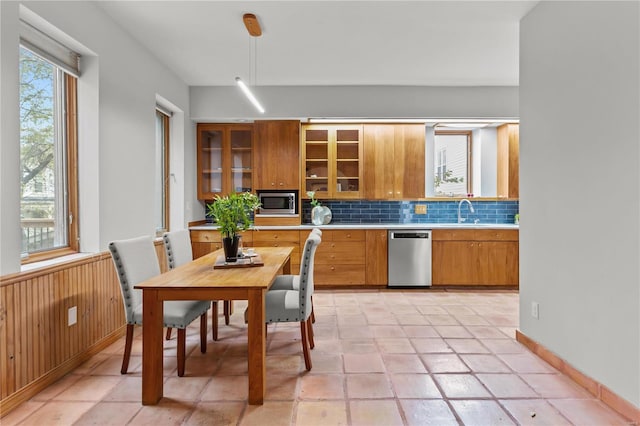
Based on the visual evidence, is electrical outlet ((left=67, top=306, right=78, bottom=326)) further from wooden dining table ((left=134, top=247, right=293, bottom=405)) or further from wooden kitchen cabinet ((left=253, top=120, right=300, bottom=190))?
wooden kitchen cabinet ((left=253, top=120, right=300, bottom=190))

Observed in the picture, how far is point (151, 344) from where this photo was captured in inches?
82.7

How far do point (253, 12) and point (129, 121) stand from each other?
58.3 inches

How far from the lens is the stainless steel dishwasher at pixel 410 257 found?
4887 mm

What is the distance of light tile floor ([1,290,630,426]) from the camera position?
2.00 m

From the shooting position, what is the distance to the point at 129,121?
3389mm

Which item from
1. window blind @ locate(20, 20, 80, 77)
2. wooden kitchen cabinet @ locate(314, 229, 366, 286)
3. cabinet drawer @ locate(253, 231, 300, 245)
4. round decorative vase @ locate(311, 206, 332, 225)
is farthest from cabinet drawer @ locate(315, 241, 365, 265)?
window blind @ locate(20, 20, 80, 77)

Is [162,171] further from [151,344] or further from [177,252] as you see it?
[151,344]

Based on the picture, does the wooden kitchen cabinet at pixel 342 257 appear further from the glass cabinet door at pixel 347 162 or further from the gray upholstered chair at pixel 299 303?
the gray upholstered chair at pixel 299 303

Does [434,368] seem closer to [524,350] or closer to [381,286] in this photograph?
[524,350]

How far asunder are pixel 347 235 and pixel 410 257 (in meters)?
0.88

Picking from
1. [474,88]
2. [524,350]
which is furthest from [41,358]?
[474,88]

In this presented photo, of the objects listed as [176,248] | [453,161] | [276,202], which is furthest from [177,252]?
[453,161]

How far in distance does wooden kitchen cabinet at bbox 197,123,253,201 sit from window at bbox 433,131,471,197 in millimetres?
2811

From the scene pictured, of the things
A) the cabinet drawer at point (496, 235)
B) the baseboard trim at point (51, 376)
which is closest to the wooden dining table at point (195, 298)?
the baseboard trim at point (51, 376)
